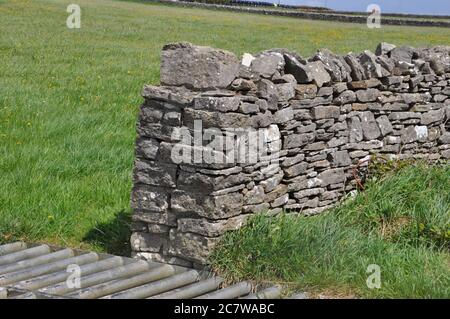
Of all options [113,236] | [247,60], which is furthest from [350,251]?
[113,236]

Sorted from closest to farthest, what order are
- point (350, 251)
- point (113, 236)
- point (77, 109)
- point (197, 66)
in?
point (350, 251) → point (197, 66) → point (113, 236) → point (77, 109)

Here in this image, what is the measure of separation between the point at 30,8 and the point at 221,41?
352 inches

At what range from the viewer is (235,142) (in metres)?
6.21

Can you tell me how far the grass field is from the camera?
7508 mm

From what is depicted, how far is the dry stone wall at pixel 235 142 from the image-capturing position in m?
6.21

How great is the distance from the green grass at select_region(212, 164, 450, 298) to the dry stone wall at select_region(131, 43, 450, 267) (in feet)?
0.88

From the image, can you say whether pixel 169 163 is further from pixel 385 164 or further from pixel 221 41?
pixel 221 41

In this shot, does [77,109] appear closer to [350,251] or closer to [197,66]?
[197,66]

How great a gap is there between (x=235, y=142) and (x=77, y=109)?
5912mm

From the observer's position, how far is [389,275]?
5.88 m

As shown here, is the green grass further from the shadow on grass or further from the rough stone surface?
the shadow on grass

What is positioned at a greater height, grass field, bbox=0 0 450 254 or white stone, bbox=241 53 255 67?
white stone, bbox=241 53 255 67

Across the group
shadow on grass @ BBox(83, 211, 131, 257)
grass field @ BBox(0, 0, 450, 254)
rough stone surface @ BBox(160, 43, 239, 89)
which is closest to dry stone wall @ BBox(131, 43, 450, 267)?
rough stone surface @ BBox(160, 43, 239, 89)

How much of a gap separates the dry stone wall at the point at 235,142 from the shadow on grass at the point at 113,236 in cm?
55
